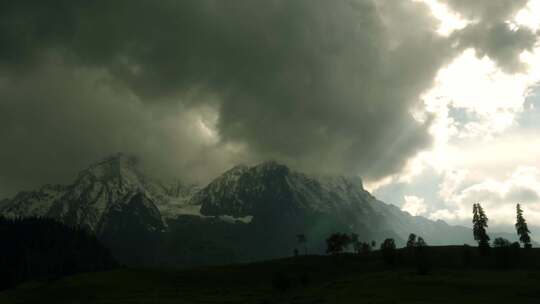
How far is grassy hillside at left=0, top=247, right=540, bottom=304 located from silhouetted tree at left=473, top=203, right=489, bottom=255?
16.6 m

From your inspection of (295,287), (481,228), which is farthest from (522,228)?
(295,287)

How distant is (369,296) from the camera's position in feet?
320

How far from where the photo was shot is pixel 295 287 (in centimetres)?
15050

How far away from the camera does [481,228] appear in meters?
182

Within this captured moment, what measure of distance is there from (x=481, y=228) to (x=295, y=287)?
7805cm

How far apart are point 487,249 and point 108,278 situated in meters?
139

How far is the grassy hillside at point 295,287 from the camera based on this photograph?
95.8m

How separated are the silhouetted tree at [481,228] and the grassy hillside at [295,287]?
54.4 feet

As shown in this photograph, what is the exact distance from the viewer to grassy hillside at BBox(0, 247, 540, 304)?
95831 millimetres

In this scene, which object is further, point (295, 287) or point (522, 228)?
point (522, 228)

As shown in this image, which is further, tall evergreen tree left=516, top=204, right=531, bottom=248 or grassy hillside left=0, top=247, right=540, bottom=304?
tall evergreen tree left=516, top=204, right=531, bottom=248

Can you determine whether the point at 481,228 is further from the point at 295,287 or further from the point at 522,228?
the point at 295,287

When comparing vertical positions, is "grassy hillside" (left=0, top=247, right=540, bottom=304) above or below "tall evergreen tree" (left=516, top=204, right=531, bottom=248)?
below

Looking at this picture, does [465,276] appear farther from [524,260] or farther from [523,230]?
[523,230]
